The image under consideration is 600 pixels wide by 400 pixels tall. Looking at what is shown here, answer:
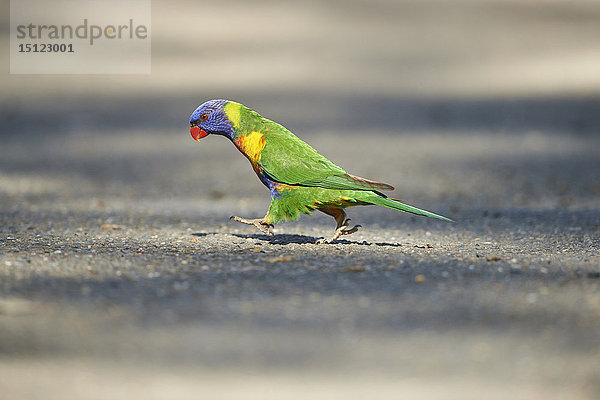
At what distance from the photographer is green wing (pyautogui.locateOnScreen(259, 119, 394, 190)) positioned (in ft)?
12.8

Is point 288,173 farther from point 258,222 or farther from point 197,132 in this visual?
point 197,132

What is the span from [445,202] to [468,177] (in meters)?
0.86

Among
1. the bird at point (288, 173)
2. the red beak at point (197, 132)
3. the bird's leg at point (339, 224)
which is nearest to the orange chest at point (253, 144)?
the bird at point (288, 173)

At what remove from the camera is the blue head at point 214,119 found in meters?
4.13

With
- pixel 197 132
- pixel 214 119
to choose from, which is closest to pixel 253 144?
pixel 214 119

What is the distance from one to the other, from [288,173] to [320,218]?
1637 millimetres

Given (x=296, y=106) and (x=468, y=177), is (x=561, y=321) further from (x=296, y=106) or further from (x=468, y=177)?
(x=296, y=106)

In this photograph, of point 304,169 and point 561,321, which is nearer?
point 561,321

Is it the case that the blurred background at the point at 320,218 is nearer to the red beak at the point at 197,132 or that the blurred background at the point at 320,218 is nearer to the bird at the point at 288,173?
the bird at the point at 288,173

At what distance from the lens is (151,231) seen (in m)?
4.75

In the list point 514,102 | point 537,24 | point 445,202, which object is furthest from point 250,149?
point 537,24

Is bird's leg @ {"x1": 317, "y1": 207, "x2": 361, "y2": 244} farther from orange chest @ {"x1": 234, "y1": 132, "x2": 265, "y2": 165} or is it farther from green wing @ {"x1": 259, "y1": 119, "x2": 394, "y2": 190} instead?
orange chest @ {"x1": 234, "y1": 132, "x2": 265, "y2": 165}

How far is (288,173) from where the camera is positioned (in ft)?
13.1

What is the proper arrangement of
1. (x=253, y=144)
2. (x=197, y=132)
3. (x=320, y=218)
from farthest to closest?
(x=320, y=218)
(x=197, y=132)
(x=253, y=144)
